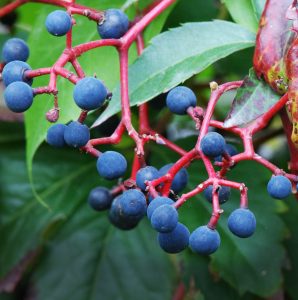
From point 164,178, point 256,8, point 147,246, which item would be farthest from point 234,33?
point 147,246

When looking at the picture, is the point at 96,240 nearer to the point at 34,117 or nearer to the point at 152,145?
the point at 152,145

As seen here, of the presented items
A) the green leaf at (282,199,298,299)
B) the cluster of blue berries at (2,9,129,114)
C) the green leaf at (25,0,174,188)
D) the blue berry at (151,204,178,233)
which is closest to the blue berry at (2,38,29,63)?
the cluster of blue berries at (2,9,129,114)

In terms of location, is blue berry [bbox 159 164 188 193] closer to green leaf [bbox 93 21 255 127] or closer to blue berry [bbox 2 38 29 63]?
green leaf [bbox 93 21 255 127]

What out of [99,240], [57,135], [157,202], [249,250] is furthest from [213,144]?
[99,240]

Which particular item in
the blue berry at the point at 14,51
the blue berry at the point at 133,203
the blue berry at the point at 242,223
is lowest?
the blue berry at the point at 242,223

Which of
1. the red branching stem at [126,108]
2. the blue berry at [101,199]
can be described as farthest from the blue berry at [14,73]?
the blue berry at [101,199]

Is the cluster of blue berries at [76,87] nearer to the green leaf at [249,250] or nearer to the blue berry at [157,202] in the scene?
the blue berry at [157,202]
